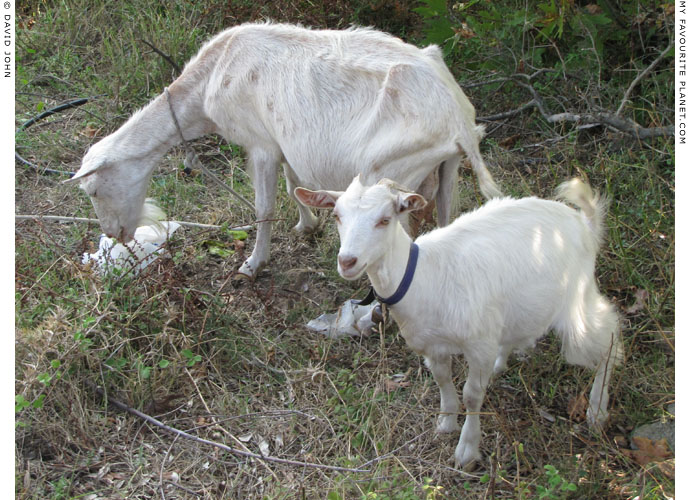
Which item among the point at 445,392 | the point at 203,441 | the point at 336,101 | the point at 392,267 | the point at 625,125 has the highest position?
the point at 336,101

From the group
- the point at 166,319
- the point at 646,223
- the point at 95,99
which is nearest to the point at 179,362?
the point at 166,319

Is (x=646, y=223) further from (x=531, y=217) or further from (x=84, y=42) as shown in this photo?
(x=84, y=42)

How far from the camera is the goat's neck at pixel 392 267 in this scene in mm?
2951

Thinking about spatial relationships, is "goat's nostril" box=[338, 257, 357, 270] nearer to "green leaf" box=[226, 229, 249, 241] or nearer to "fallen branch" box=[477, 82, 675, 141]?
"green leaf" box=[226, 229, 249, 241]

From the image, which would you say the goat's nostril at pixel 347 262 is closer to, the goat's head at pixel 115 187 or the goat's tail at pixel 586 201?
the goat's tail at pixel 586 201

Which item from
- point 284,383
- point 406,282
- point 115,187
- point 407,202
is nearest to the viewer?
point 407,202

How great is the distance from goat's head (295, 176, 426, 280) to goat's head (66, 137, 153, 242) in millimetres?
2032

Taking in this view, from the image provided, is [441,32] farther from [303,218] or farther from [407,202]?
[407,202]

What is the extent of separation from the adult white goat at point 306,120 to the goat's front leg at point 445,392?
3.41 feet

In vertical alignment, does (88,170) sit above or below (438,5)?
below

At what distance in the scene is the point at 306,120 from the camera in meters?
4.06

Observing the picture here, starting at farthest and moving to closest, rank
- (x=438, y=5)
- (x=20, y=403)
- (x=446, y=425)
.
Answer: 1. (x=438, y=5)
2. (x=446, y=425)
3. (x=20, y=403)

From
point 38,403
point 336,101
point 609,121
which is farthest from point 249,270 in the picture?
point 609,121

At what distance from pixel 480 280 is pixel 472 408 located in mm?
621
